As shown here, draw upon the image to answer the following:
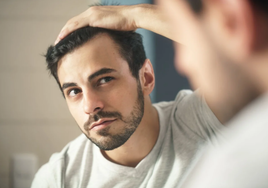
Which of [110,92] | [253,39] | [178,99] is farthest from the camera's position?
[178,99]

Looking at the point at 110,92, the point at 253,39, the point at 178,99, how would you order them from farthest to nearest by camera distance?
the point at 178,99, the point at 110,92, the point at 253,39

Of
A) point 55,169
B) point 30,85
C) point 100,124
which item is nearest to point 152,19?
point 100,124

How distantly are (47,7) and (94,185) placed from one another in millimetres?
571

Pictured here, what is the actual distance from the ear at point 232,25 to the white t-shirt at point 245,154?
10cm

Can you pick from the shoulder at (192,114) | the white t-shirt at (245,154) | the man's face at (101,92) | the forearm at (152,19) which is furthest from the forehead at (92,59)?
the white t-shirt at (245,154)

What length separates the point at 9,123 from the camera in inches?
28.3

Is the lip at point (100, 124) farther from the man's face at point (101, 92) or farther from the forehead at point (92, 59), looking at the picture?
the forehead at point (92, 59)

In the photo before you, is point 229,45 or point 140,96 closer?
point 229,45

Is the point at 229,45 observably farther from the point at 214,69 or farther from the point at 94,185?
the point at 94,185

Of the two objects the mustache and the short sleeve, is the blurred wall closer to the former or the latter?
the mustache

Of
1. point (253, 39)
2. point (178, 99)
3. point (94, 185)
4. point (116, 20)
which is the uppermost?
point (116, 20)

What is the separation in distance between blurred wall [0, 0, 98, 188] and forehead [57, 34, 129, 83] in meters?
0.11

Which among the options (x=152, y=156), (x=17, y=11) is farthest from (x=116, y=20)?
(x=152, y=156)

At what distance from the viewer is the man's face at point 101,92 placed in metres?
0.60
